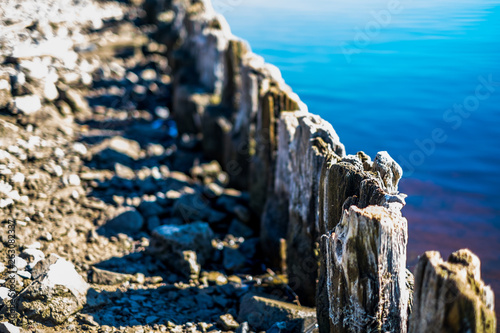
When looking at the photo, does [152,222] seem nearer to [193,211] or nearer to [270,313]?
[193,211]

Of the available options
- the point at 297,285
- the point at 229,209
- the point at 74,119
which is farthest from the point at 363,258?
the point at 74,119

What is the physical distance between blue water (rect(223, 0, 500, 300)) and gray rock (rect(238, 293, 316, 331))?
181 centimetres

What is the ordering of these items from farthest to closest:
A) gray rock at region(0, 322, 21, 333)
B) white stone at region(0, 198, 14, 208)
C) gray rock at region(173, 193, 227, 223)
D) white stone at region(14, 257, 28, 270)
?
gray rock at region(173, 193, 227, 223)
white stone at region(0, 198, 14, 208)
white stone at region(14, 257, 28, 270)
gray rock at region(0, 322, 21, 333)

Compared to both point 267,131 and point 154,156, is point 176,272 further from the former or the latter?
point 154,156

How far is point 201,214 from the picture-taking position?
5652 millimetres

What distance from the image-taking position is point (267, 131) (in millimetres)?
5285

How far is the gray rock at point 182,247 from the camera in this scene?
4.46m

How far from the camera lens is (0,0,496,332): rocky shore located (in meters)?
2.69

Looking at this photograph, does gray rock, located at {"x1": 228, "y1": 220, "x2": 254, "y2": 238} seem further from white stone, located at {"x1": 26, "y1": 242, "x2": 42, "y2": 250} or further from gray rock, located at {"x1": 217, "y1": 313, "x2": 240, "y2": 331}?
white stone, located at {"x1": 26, "y1": 242, "x2": 42, "y2": 250}

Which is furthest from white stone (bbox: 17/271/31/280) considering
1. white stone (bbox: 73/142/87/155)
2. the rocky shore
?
white stone (bbox: 73/142/87/155)

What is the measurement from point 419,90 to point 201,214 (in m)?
3.22

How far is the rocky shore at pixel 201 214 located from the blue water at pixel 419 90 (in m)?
1.24

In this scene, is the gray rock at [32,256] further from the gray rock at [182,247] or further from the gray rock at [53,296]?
the gray rock at [182,247]

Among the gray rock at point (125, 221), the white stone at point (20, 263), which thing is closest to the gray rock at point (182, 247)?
the gray rock at point (125, 221)
